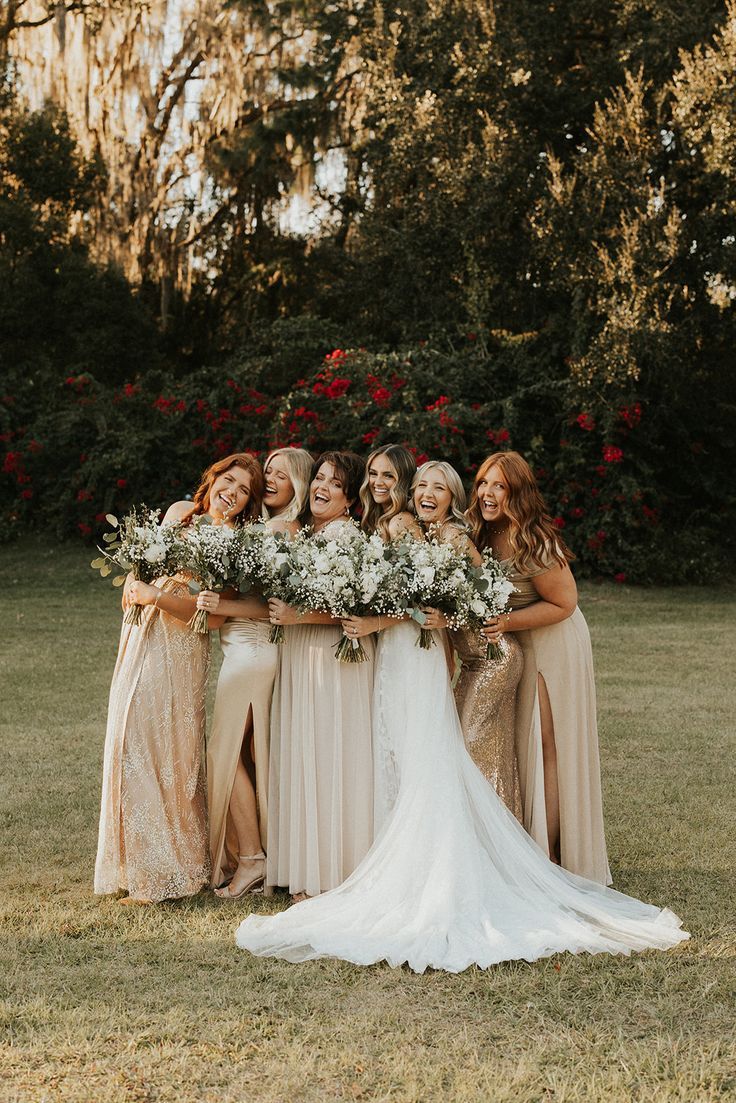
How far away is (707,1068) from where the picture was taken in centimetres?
354

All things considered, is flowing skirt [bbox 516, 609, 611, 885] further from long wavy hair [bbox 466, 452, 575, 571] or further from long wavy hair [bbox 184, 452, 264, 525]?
long wavy hair [bbox 184, 452, 264, 525]

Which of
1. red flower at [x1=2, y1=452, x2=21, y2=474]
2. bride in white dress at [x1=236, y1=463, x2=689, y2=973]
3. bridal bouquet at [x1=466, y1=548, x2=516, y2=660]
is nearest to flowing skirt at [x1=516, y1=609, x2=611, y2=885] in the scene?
bride in white dress at [x1=236, y1=463, x2=689, y2=973]

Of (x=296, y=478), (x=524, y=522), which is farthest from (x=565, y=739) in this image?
(x=296, y=478)

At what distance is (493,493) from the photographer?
17.8 feet

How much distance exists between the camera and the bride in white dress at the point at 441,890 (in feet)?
14.4

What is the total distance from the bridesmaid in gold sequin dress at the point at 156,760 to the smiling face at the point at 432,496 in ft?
3.79

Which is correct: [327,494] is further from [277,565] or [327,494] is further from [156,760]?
[156,760]

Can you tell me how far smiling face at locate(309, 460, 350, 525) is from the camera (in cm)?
561

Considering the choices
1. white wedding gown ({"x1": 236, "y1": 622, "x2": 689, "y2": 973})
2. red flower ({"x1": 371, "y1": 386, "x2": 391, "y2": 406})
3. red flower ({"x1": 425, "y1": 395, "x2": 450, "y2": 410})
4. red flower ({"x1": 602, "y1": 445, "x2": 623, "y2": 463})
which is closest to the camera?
white wedding gown ({"x1": 236, "y1": 622, "x2": 689, "y2": 973})

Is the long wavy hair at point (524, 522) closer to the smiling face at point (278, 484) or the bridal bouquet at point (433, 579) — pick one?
the bridal bouquet at point (433, 579)

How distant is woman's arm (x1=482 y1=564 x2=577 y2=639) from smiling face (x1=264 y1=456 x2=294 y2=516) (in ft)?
4.24

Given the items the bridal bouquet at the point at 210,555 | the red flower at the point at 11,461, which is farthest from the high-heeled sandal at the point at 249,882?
the red flower at the point at 11,461

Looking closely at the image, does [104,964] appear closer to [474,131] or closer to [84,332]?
[474,131]

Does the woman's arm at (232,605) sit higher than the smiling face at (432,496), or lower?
lower
